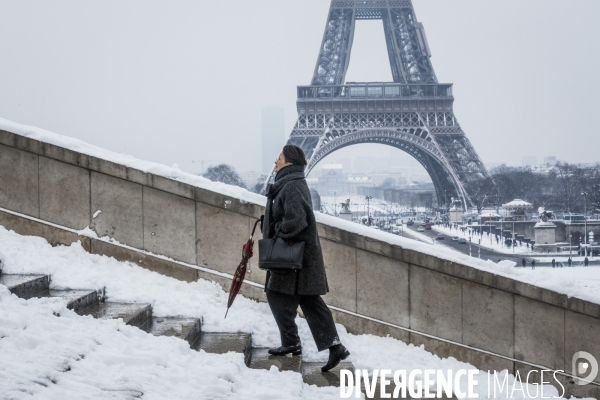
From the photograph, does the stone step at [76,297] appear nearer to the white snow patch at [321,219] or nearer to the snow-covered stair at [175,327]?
the snow-covered stair at [175,327]

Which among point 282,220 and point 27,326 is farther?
point 282,220

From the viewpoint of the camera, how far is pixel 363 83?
2181 inches

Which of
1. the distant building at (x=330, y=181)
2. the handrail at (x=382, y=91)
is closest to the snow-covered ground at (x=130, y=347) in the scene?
the handrail at (x=382, y=91)

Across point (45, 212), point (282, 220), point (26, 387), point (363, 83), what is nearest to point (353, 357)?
point (282, 220)

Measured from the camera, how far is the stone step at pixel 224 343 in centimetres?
486

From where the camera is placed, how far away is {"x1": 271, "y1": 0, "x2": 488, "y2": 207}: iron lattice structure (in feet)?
164

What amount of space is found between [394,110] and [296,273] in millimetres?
50206

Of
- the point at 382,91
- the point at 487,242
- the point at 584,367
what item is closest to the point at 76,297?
the point at 584,367

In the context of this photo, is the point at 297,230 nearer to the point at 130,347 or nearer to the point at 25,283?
the point at 130,347

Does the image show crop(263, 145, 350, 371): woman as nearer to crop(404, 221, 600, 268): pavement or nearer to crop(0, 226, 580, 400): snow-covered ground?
crop(0, 226, 580, 400): snow-covered ground

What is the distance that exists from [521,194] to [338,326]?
5282 cm

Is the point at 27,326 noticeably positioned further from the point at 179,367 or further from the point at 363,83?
the point at 363,83

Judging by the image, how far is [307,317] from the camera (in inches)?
197

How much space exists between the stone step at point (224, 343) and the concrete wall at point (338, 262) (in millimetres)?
1037
